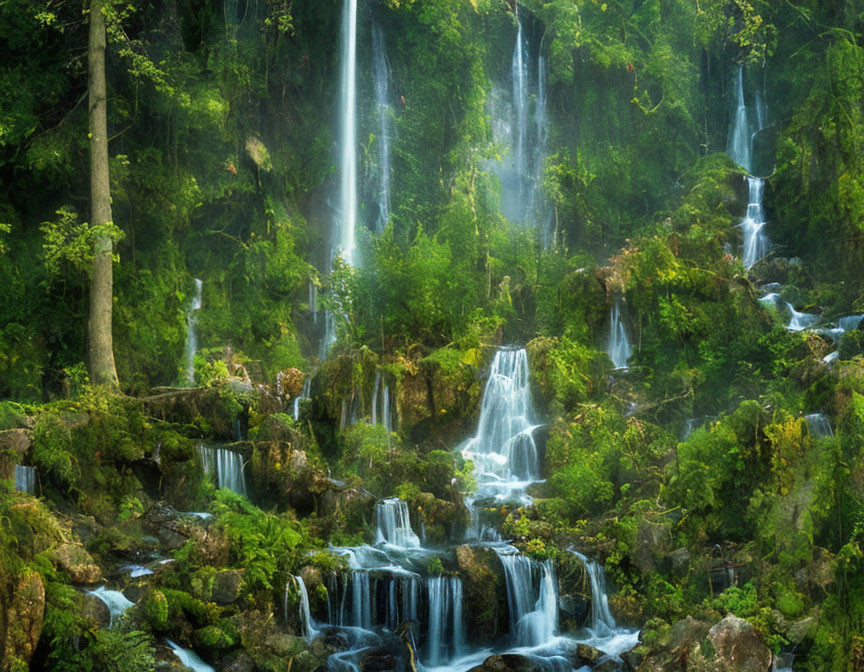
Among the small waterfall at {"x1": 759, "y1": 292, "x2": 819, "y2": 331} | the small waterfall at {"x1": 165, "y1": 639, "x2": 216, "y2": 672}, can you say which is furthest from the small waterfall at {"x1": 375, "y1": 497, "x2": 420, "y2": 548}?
the small waterfall at {"x1": 759, "y1": 292, "x2": 819, "y2": 331}

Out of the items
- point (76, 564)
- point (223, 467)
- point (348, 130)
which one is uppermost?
point (348, 130)

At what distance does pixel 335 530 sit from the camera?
1338cm

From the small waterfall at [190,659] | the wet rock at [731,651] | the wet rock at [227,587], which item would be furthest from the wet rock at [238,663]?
the wet rock at [731,651]

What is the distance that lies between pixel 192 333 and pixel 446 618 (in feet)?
32.9

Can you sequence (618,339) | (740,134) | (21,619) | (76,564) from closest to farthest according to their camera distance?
(21,619) < (76,564) < (618,339) < (740,134)

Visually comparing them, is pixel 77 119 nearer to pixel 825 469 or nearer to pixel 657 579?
pixel 657 579

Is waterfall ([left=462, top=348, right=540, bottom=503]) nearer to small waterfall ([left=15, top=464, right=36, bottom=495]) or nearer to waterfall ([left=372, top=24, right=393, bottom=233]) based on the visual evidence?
small waterfall ([left=15, top=464, right=36, bottom=495])

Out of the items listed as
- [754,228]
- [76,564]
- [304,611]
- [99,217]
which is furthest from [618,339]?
[76,564]

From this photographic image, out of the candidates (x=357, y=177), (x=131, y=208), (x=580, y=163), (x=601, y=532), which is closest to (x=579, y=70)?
(x=580, y=163)

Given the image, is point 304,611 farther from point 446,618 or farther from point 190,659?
point 446,618

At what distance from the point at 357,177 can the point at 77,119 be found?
8046 millimetres

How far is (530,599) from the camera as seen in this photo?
1238cm

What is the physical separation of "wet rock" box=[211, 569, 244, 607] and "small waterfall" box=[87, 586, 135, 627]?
1.00m

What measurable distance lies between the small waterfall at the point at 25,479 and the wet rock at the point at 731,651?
8987 mm
